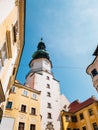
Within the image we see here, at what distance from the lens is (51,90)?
33.9 m

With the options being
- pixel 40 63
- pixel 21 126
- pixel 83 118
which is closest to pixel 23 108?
pixel 21 126

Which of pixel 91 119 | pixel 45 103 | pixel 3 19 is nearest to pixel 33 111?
pixel 45 103

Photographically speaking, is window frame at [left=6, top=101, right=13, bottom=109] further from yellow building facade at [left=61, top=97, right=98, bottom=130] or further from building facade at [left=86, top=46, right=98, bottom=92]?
building facade at [left=86, top=46, right=98, bottom=92]

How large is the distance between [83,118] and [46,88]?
11.6 meters

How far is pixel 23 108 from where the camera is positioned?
956 inches

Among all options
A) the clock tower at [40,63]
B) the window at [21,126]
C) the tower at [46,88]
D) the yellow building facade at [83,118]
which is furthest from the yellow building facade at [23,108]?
the clock tower at [40,63]

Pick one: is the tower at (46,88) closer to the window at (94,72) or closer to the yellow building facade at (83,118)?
the yellow building facade at (83,118)

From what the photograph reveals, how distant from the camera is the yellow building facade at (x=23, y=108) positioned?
21969mm

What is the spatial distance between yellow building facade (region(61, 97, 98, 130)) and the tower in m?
2.22

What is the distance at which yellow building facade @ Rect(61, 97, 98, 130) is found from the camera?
27066mm

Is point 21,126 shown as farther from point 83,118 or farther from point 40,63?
point 40,63

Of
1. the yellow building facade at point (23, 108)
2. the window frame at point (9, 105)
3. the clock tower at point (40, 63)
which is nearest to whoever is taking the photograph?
the yellow building facade at point (23, 108)

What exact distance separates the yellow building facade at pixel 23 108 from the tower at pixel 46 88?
2460 millimetres

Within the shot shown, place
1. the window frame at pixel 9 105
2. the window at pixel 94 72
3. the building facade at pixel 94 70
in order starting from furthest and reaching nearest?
the window frame at pixel 9 105, the window at pixel 94 72, the building facade at pixel 94 70
